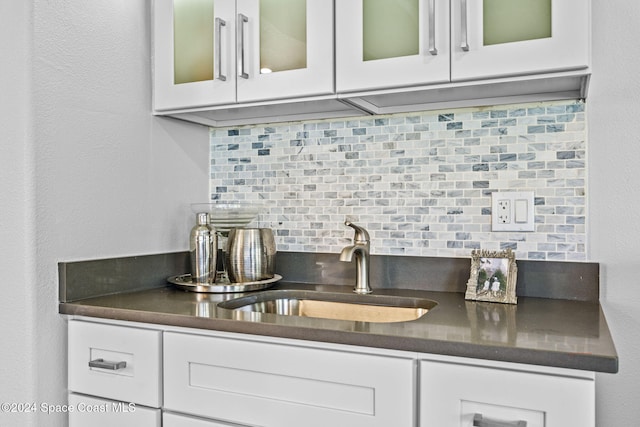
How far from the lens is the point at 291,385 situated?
1.28 m

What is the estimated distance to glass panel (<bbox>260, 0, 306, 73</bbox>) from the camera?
1.67m

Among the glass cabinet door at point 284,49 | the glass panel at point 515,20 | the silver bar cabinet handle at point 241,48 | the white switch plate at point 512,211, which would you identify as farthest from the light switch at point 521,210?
the silver bar cabinet handle at point 241,48

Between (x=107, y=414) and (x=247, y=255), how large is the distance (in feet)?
2.17

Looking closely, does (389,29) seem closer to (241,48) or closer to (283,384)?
(241,48)

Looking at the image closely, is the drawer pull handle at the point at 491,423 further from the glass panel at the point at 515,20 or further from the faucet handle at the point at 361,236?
the glass panel at the point at 515,20

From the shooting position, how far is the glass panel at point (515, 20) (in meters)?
1.39

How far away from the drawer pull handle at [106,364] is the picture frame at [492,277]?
102 centimetres

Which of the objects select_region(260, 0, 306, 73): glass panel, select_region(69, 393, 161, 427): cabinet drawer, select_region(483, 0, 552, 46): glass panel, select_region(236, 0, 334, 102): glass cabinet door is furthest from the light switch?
select_region(69, 393, 161, 427): cabinet drawer

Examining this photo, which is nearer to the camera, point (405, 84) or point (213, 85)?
point (405, 84)

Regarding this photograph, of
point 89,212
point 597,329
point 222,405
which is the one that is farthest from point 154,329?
point 597,329

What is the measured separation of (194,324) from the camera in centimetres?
139

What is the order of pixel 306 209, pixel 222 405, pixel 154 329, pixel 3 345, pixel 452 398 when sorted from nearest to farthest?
pixel 452 398
pixel 222 405
pixel 154 329
pixel 3 345
pixel 306 209

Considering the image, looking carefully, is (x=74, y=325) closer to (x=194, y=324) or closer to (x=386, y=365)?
(x=194, y=324)

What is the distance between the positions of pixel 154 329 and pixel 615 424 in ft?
4.24
